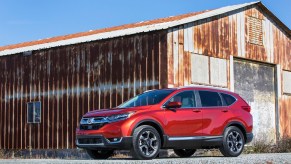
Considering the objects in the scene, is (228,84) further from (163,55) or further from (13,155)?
(13,155)

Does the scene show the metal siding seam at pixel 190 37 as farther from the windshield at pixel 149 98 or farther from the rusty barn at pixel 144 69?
the windshield at pixel 149 98

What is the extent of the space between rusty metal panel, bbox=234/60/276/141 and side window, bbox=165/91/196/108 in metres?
9.00

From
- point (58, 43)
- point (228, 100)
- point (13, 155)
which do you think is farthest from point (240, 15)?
point (13, 155)

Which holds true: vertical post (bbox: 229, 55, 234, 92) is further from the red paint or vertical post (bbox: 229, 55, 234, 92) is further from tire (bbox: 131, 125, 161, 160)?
tire (bbox: 131, 125, 161, 160)

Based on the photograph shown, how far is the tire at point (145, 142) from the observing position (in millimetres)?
13036

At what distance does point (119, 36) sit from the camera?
21.5m

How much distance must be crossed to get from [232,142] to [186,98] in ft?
5.65

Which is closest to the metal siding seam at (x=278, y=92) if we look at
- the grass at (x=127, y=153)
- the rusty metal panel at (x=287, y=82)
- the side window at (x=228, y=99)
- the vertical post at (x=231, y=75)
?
the rusty metal panel at (x=287, y=82)

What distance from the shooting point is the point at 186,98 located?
14.7 m

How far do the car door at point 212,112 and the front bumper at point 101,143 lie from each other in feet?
7.92

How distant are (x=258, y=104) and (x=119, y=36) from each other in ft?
23.8

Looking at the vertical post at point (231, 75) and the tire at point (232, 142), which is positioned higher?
the vertical post at point (231, 75)

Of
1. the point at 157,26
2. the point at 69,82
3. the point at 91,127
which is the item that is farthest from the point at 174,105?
the point at 69,82

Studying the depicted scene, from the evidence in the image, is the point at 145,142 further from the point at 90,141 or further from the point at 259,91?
the point at 259,91
